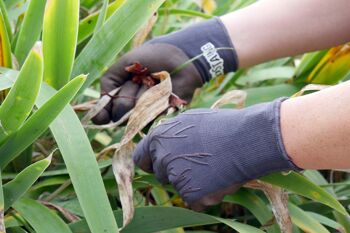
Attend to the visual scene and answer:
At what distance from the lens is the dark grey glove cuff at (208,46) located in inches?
42.6

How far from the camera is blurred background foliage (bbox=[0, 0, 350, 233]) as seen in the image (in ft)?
2.25

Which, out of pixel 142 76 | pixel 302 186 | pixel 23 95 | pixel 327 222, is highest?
pixel 23 95

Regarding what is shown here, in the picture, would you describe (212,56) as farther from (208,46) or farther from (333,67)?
(333,67)

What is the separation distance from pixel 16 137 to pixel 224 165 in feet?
0.92

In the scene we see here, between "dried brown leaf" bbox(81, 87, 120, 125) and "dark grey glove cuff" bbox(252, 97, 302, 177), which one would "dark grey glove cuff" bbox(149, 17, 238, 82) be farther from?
"dark grey glove cuff" bbox(252, 97, 302, 177)

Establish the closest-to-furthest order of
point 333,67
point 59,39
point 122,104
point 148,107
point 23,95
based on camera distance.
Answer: point 23,95
point 59,39
point 148,107
point 122,104
point 333,67

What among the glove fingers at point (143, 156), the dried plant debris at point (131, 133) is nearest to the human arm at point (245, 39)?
the dried plant debris at point (131, 133)

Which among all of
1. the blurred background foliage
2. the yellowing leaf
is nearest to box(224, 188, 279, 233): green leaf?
the blurred background foliage

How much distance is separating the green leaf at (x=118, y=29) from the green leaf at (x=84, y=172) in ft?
0.50

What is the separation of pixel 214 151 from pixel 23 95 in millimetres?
273

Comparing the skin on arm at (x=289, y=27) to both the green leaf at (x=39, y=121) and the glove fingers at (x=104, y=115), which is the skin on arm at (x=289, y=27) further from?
the green leaf at (x=39, y=121)

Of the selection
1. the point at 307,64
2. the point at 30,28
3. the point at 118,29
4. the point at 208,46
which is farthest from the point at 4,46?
the point at 307,64

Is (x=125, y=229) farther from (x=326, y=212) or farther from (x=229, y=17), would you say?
(x=229, y=17)

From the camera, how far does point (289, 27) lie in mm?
1081
